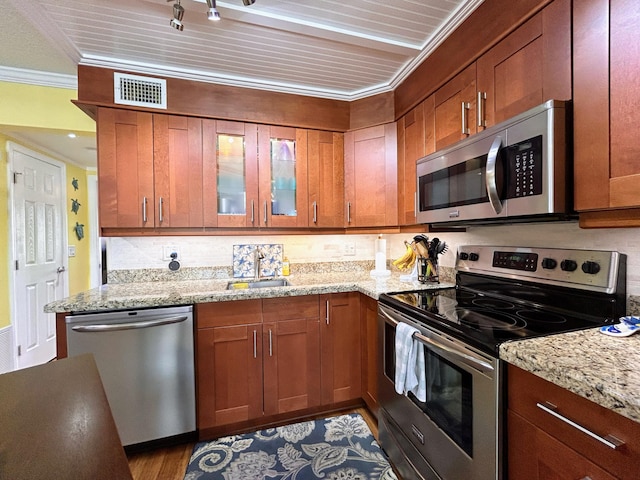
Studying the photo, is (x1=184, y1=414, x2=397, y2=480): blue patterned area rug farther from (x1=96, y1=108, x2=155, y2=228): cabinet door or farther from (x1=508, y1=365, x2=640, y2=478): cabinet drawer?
(x1=96, y1=108, x2=155, y2=228): cabinet door

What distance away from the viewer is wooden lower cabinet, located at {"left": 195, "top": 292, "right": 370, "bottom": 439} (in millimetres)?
1772

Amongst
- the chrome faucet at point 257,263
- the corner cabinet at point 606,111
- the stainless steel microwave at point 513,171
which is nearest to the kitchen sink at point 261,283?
the chrome faucet at point 257,263

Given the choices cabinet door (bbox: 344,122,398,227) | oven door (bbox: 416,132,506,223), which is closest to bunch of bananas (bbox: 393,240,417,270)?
cabinet door (bbox: 344,122,398,227)

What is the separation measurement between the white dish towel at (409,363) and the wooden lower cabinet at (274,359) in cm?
65

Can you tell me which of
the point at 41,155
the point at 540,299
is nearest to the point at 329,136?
the point at 540,299

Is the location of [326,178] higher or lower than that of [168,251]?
higher

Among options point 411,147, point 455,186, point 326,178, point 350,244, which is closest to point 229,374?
point 350,244

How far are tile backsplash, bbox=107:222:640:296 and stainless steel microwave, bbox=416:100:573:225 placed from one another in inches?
9.2

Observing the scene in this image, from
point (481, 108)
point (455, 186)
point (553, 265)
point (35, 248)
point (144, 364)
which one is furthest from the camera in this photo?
point (35, 248)

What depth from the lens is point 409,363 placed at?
1.33 meters

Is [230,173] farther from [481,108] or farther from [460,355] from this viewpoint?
[460,355]

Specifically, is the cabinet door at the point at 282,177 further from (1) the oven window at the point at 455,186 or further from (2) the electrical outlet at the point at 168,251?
(1) the oven window at the point at 455,186

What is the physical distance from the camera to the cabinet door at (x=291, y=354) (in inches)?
73.6

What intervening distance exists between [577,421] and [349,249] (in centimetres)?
206
